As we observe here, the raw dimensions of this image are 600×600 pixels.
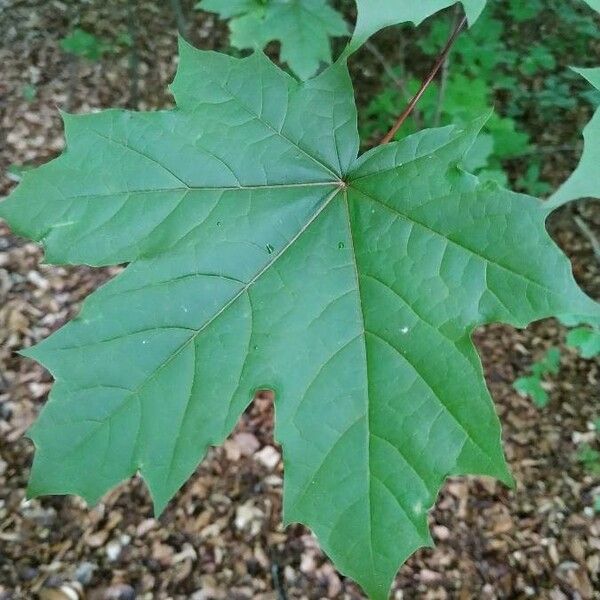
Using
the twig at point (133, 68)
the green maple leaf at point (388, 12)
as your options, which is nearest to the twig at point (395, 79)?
the twig at point (133, 68)

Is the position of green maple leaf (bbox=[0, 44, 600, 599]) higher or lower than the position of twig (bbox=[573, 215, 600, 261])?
higher

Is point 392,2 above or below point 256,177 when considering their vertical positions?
above

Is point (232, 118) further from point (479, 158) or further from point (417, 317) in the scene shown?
point (479, 158)

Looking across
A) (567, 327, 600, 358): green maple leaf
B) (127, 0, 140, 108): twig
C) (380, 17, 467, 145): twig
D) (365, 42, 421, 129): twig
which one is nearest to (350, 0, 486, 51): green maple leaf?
(380, 17, 467, 145): twig

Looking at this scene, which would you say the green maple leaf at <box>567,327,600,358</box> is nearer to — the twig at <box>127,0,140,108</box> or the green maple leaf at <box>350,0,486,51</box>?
the green maple leaf at <box>350,0,486,51</box>

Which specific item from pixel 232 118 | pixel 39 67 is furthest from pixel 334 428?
pixel 39 67

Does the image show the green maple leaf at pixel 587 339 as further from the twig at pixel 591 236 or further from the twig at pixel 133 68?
the twig at pixel 133 68

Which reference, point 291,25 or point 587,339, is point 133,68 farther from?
point 587,339
